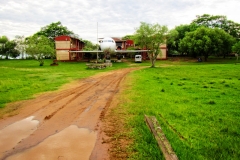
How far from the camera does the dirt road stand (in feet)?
15.8

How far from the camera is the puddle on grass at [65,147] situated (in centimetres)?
464

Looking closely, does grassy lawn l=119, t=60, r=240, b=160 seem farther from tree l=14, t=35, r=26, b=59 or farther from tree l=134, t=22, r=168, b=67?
tree l=14, t=35, r=26, b=59

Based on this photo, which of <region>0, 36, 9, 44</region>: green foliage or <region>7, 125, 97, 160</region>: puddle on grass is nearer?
<region>7, 125, 97, 160</region>: puddle on grass

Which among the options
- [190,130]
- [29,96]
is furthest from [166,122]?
[29,96]

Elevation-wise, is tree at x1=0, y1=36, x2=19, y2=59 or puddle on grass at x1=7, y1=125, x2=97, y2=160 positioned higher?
tree at x1=0, y1=36, x2=19, y2=59

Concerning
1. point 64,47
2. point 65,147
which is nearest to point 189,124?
point 65,147

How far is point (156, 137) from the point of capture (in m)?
A: 4.93

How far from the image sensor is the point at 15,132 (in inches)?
243

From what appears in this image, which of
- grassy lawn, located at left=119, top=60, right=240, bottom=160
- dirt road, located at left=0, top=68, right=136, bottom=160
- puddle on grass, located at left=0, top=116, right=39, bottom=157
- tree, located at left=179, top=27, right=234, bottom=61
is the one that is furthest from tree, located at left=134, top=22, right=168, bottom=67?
puddle on grass, located at left=0, top=116, right=39, bottom=157

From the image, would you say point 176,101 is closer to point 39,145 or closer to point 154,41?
point 39,145

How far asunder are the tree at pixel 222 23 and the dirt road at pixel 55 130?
6149 cm

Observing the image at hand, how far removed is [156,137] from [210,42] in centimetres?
4465

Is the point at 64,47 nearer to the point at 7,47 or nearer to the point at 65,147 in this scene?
the point at 7,47

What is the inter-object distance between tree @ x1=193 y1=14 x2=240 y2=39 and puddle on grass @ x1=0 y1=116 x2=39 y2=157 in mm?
64969
